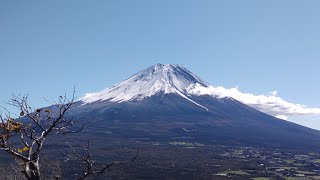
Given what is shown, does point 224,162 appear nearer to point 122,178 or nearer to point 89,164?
point 122,178

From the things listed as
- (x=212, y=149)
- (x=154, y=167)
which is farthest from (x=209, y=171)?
(x=212, y=149)

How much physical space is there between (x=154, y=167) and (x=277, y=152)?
79.1 metres

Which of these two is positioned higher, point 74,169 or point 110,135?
point 110,135

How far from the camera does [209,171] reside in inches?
4651

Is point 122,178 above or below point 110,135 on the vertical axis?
below

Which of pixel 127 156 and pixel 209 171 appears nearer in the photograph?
pixel 209 171

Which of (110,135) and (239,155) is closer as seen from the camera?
(239,155)

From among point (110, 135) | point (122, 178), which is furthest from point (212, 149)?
point (122, 178)

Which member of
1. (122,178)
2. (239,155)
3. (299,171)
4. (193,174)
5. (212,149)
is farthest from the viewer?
(212,149)

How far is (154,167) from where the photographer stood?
123000 millimetres

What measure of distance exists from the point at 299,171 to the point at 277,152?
61.9m

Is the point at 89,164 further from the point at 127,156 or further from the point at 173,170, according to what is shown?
the point at 127,156

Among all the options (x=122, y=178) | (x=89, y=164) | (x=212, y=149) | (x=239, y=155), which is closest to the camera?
(x=89, y=164)

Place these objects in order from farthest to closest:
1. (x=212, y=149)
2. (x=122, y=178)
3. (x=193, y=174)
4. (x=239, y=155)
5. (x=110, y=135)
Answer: (x=110, y=135) → (x=212, y=149) → (x=239, y=155) → (x=193, y=174) → (x=122, y=178)
